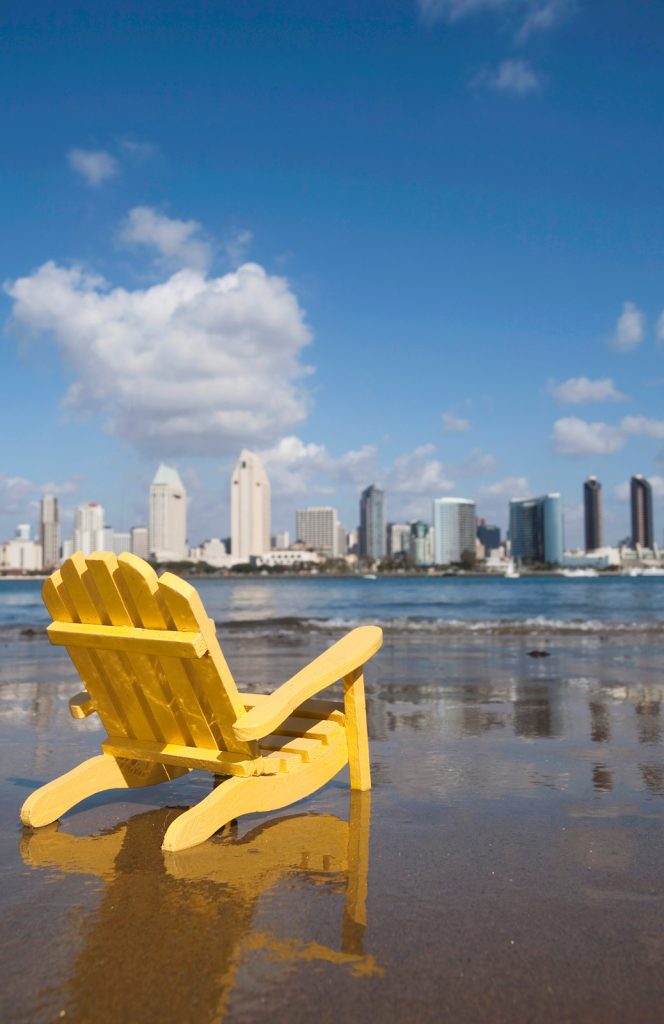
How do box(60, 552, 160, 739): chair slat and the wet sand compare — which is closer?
the wet sand

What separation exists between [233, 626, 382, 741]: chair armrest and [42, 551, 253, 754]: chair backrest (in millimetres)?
191

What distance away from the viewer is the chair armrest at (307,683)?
3.81m

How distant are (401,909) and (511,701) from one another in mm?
6545

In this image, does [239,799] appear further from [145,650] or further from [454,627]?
[454,627]

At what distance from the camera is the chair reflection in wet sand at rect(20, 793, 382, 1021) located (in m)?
2.67

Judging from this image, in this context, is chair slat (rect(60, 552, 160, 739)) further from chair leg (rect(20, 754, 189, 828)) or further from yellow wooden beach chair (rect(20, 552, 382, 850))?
chair leg (rect(20, 754, 189, 828))

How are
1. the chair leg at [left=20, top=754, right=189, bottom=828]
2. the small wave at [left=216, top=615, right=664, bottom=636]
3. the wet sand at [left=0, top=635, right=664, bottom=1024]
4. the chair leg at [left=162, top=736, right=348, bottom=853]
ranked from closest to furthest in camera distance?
the wet sand at [left=0, top=635, right=664, bottom=1024]
the chair leg at [left=162, top=736, right=348, bottom=853]
the chair leg at [left=20, top=754, right=189, bottom=828]
the small wave at [left=216, top=615, right=664, bottom=636]

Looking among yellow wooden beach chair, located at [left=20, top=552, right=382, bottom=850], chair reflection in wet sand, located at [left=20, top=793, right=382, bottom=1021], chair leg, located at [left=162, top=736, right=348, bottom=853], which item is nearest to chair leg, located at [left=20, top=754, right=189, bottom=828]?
yellow wooden beach chair, located at [left=20, top=552, right=382, bottom=850]

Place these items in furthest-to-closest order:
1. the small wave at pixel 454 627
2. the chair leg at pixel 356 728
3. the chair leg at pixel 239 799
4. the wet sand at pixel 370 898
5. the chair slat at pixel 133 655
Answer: the small wave at pixel 454 627
the chair leg at pixel 356 728
the chair slat at pixel 133 655
the chair leg at pixel 239 799
the wet sand at pixel 370 898

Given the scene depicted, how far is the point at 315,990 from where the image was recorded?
105 inches

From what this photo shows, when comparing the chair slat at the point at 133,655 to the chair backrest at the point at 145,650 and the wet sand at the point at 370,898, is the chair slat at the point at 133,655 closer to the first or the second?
the chair backrest at the point at 145,650

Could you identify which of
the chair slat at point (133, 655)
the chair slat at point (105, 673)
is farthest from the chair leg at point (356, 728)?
the chair slat at point (105, 673)

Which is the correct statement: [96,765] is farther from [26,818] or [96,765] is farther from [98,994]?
[98,994]

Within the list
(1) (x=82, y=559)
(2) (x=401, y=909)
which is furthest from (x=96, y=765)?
(2) (x=401, y=909)
